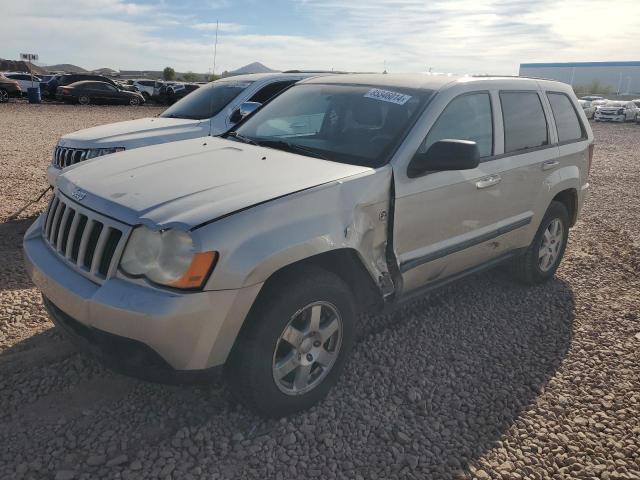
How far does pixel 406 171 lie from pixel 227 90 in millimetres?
4588

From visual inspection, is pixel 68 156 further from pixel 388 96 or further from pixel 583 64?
pixel 583 64

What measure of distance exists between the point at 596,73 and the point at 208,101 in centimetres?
11054

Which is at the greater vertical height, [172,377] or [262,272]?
[262,272]

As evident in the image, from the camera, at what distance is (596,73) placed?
330ft

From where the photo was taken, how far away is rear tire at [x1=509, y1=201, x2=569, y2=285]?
488cm

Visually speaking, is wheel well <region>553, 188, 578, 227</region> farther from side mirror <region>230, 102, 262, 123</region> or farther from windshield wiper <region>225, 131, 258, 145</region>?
side mirror <region>230, 102, 262, 123</region>

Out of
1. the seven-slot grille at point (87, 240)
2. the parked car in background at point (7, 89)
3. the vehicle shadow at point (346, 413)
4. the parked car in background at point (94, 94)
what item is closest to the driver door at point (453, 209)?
the vehicle shadow at point (346, 413)

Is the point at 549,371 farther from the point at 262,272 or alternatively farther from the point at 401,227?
the point at 262,272

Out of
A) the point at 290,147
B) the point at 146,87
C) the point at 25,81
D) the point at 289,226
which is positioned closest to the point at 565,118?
the point at 290,147

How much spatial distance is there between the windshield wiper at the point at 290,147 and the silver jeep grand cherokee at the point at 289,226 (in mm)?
22

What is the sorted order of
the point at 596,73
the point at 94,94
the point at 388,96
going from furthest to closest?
the point at 596,73
the point at 94,94
the point at 388,96

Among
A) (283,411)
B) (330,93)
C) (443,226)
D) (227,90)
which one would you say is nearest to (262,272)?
(283,411)

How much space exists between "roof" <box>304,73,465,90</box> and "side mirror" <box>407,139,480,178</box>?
2.07 ft

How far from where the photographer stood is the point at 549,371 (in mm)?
3658
